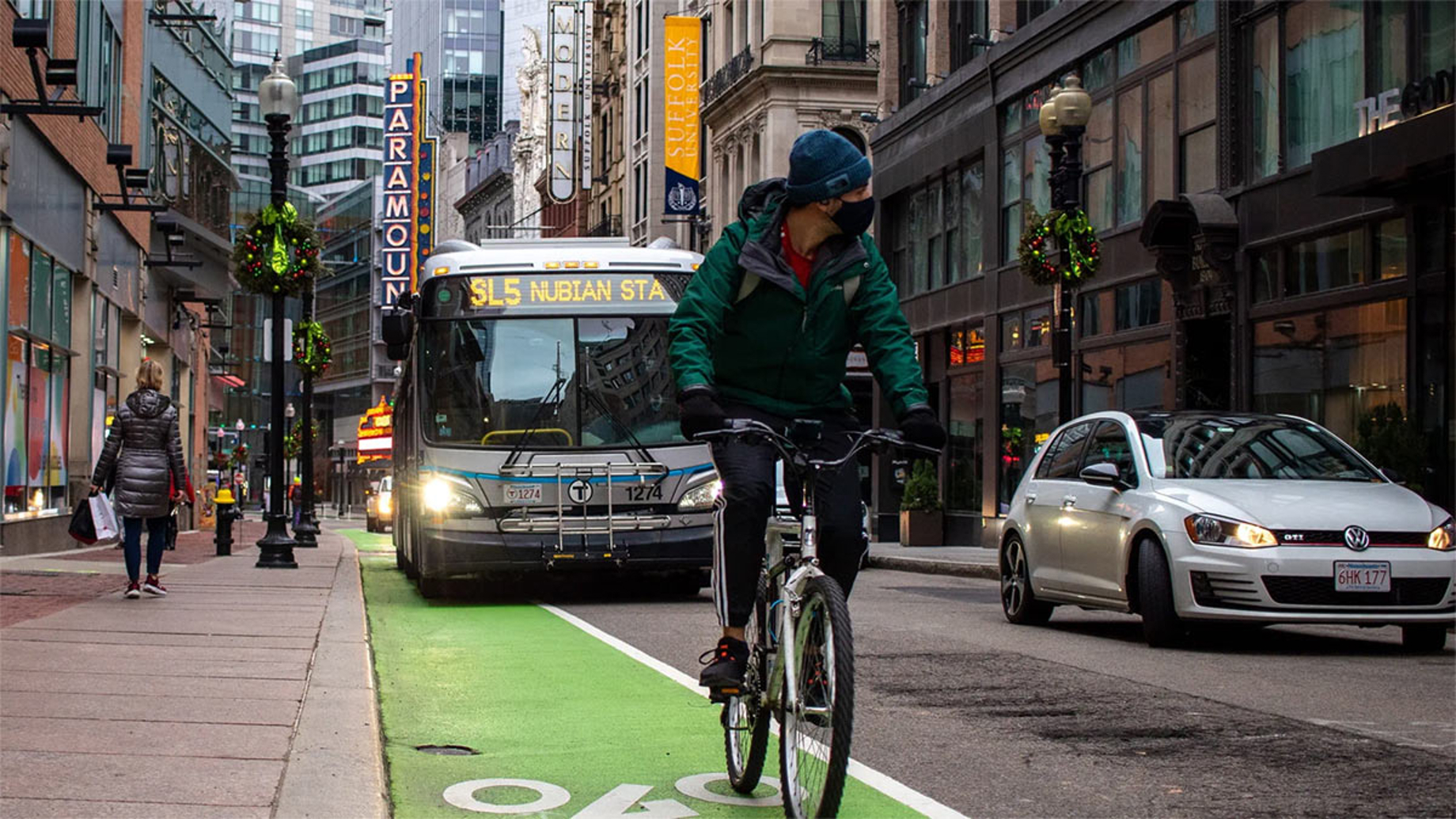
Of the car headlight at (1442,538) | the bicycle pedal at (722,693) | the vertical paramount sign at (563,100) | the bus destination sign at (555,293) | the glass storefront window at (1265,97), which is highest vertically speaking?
the vertical paramount sign at (563,100)

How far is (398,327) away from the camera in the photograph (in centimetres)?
1641

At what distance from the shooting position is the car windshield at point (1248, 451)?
39.6ft

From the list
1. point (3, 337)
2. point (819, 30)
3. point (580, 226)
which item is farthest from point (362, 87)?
point (3, 337)

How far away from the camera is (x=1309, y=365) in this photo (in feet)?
70.1

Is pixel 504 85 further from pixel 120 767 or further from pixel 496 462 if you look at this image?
pixel 120 767

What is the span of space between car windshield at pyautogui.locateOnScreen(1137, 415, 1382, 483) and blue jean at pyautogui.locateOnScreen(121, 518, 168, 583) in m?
7.13

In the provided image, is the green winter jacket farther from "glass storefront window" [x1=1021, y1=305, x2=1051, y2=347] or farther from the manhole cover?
"glass storefront window" [x1=1021, y1=305, x2=1051, y2=347]

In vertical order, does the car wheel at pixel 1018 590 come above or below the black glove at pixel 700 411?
below

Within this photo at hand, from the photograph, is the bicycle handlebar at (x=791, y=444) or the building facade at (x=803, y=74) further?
the building facade at (x=803, y=74)

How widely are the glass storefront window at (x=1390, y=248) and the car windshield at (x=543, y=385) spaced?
8155 mm

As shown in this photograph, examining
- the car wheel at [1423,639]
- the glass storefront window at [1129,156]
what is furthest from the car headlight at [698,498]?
the glass storefront window at [1129,156]

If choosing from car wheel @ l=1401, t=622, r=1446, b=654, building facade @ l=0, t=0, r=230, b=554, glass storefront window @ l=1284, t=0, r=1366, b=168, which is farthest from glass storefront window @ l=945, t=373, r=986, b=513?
car wheel @ l=1401, t=622, r=1446, b=654

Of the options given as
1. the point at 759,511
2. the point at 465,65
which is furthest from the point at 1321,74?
the point at 465,65

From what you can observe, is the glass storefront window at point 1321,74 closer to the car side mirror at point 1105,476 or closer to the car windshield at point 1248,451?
the car windshield at point 1248,451
